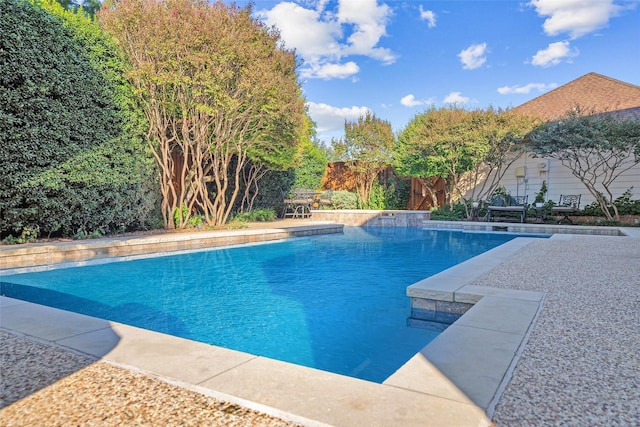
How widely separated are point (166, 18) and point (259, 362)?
7.78 metres

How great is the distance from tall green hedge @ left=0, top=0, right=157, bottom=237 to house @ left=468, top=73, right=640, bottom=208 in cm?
1094

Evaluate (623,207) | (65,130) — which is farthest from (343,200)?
(65,130)

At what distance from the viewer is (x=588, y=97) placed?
48.6 ft

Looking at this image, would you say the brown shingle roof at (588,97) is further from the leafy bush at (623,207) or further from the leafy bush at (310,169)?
the leafy bush at (310,169)

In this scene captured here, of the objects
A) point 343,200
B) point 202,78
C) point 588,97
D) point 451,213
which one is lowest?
point 451,213

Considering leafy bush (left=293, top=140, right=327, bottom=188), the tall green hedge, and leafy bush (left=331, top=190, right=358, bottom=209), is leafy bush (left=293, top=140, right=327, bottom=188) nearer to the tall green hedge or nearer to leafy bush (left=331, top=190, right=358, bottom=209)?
leafy bush (left=331, top=190, right=358, bottom=209)

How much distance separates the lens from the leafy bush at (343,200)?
15659 mm

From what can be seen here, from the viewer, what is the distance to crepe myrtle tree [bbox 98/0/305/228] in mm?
7707

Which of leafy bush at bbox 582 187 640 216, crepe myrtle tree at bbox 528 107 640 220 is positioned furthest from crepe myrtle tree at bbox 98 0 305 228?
leafy bush at bbox 582 187 640 216

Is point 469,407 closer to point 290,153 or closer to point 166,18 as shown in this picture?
point 166,18

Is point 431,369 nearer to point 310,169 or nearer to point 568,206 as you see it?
point 568,206

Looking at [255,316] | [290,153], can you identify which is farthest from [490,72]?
[255,316]

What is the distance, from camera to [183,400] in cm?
157

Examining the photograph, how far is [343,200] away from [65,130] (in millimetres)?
10609
